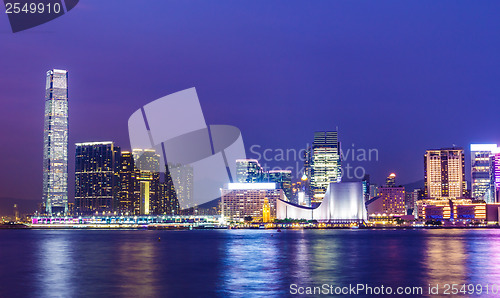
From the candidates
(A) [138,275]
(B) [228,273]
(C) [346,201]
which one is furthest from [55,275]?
(C) [346,201]

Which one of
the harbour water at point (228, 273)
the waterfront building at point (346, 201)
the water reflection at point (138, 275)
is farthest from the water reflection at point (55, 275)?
the waterfront building at point (346, 201)

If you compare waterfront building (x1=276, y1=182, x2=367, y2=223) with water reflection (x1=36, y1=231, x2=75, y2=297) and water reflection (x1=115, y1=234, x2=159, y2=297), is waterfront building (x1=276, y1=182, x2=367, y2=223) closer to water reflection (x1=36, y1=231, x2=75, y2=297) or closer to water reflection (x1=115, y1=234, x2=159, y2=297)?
water reflection (x1=115, y1=234, x2=159, y2=297)

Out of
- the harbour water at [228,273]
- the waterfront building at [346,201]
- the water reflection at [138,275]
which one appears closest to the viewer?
the water reflection at [138,275]

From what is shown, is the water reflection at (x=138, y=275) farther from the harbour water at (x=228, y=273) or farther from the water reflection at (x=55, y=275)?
the water reflection at (x=55, y=275)

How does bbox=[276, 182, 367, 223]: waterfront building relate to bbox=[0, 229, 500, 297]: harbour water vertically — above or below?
above

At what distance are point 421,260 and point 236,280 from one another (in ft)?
76.9

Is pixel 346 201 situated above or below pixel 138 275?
above

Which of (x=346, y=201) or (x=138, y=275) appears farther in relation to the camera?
(x=346, y=201)

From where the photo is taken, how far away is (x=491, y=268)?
165 ft

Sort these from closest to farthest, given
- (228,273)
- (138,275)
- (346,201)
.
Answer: (138,275) → (228,273) → (346,201)

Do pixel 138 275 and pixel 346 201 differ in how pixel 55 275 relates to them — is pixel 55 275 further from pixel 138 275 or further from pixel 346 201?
pixel 346 201

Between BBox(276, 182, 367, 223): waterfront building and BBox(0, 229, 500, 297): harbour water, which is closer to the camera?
BBox(0, 229, 500, 297): harbour water

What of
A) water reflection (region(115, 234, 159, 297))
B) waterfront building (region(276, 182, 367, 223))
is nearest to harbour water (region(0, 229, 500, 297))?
water reflection (region(115, 234, 159, 297))

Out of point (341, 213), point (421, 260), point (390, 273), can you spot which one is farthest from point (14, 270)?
point (341, 213)
